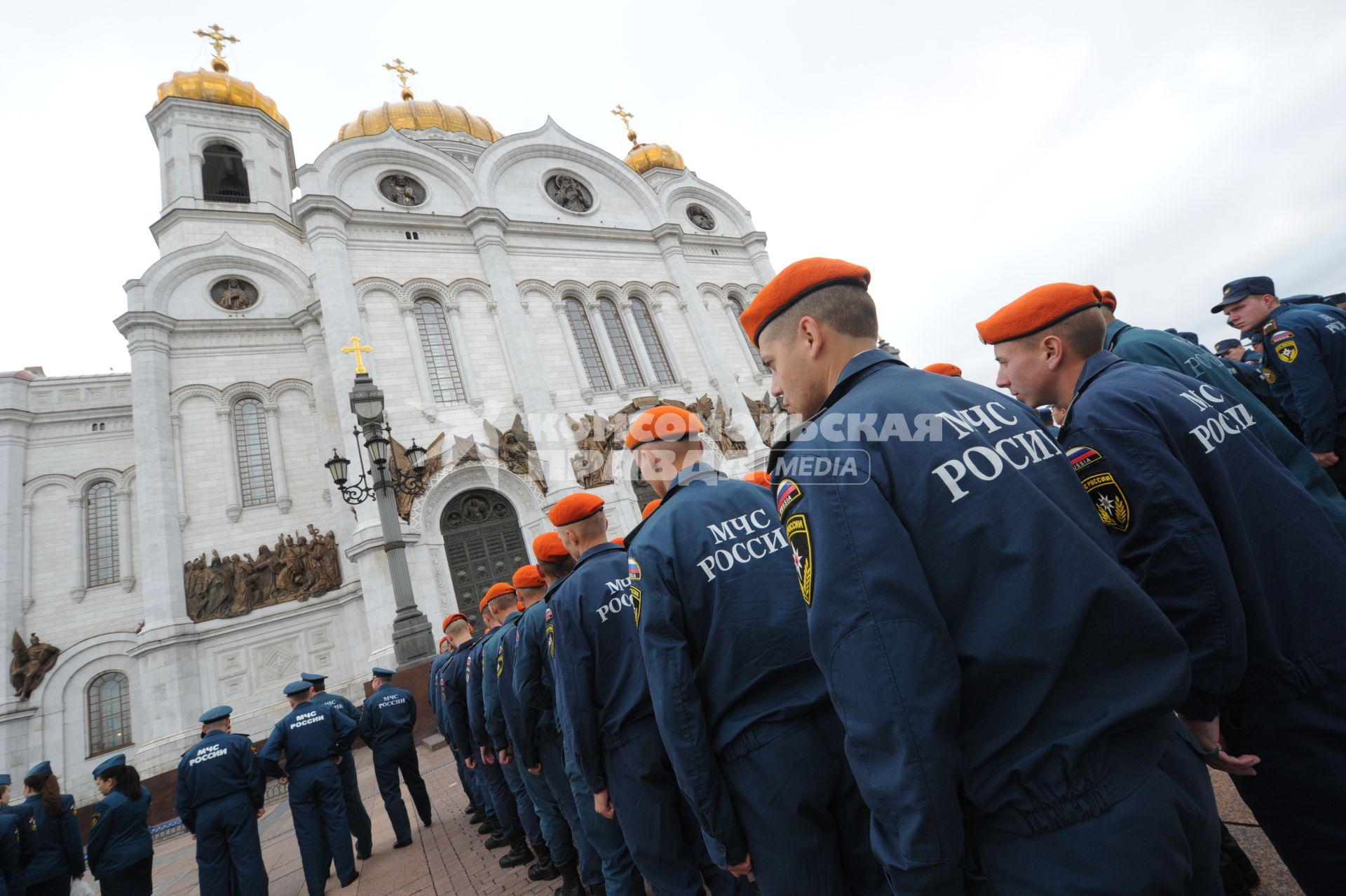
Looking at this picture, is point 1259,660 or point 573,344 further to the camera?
point 573,344

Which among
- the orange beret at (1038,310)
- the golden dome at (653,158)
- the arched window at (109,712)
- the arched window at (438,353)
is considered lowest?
the orange beret at (1038,310)

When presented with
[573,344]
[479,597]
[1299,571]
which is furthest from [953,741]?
[573,344]

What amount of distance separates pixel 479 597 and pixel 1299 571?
46.6 ft

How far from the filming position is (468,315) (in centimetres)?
1661

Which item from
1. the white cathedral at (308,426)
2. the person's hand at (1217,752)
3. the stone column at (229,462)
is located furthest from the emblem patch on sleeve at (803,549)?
the stone column at (229,462)

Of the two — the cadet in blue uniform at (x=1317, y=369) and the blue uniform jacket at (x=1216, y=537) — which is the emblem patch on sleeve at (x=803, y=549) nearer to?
the blue uniform jacket at (x=1216, y=537)

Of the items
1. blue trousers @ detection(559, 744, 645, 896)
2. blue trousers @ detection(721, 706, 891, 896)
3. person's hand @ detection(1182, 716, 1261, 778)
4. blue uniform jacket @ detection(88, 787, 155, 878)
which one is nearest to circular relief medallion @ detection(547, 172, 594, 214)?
blue uniform jacket @ detection(88, 787, 155, 878)

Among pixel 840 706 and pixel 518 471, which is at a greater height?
pixel 518 471

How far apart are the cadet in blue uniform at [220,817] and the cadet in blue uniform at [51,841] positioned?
1405 mm

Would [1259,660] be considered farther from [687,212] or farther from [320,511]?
[687,212]

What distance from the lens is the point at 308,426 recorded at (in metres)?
16.8

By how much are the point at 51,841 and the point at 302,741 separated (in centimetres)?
238

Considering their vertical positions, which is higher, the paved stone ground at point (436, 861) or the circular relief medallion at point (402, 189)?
the circular relief medallion at point (402, 189)

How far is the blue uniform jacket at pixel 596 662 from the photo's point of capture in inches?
109
